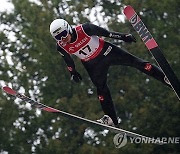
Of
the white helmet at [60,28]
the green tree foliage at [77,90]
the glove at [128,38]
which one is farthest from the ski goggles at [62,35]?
the green tree foliage at [77,90]

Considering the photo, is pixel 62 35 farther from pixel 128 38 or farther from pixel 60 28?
pixel 128 38

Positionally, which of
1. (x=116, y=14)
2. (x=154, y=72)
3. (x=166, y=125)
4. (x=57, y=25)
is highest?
(x=57, y=25)

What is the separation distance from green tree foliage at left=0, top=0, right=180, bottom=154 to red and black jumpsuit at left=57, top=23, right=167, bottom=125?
26.9 feet

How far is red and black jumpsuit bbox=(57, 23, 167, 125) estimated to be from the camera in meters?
8.00

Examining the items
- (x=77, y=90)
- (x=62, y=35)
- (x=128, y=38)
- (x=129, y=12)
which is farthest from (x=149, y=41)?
(x=77, y=90)

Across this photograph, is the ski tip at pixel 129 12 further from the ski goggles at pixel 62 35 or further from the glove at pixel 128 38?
the ski goggles at pixel 62 35

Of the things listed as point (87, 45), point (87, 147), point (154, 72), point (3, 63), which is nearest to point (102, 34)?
point (87, 45)

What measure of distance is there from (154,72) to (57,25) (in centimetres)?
153

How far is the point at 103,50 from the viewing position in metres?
8.26

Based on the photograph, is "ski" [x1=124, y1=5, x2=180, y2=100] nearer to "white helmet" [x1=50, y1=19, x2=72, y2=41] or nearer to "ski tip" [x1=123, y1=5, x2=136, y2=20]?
"ski tip" [x1=123, y1=5, x2=136, y2=20]

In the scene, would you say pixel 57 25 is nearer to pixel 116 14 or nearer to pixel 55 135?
pixel 55 135

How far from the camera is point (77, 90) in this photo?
18422 mm

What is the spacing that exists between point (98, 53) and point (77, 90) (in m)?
10.2

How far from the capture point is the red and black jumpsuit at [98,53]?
800cm
